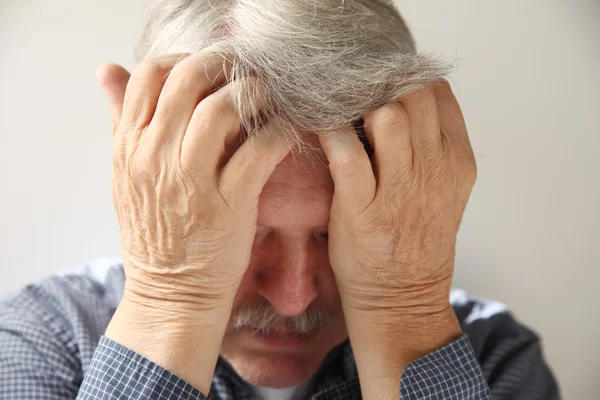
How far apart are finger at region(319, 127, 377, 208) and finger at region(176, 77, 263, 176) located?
0.14 meters

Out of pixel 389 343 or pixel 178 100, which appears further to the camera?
pixel 389 343

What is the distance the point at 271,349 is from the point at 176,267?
13.3 inches

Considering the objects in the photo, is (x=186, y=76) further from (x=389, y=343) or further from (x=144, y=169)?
(x=389, y=343)

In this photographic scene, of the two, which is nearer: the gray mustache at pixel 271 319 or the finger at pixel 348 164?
the finger at pixel 348 164

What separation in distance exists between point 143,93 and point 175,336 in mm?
Result: 424

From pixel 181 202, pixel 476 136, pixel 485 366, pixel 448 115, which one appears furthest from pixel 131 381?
pixel 476 136

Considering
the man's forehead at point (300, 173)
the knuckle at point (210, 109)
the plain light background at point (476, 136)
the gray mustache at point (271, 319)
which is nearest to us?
the knuckle at point (210, 109)

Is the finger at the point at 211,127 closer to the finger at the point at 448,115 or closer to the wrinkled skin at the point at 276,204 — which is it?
the wrinkled skin at the point at 276,204

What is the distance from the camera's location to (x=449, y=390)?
1034 millimetres

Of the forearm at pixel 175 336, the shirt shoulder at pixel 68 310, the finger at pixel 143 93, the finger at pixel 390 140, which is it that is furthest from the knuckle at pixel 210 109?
the shirt shoulder at pixel 68 310

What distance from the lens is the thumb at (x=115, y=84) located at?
1.00m

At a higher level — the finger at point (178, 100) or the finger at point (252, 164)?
the finger at point (178, 100)

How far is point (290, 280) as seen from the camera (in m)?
1.09

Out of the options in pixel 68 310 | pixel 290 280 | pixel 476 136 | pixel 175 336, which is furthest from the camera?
pixel 476 136
